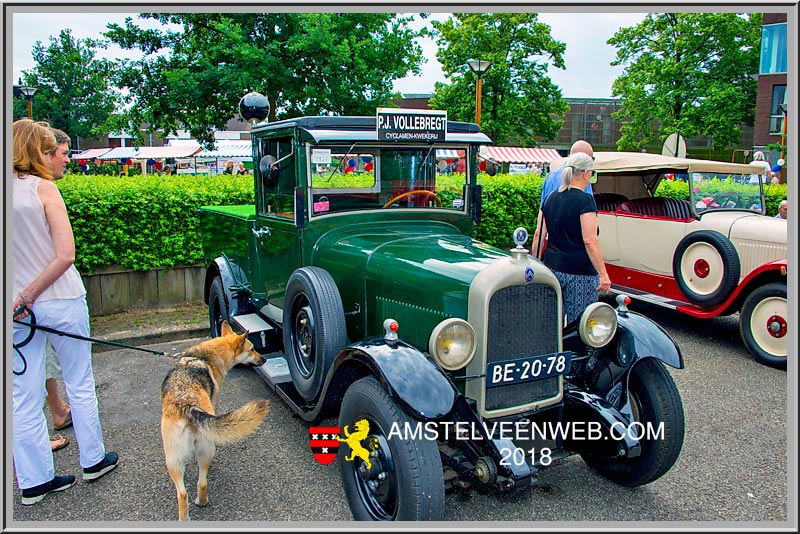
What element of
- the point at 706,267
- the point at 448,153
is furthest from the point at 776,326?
the point at 448,153

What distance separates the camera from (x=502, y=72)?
28203mm

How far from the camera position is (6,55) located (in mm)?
2828

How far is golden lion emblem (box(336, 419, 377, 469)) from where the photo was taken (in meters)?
2.66

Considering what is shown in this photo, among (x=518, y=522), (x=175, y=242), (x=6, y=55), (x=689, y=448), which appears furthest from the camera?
(x=175, y=242)

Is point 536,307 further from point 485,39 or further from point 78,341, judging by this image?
point 485,39

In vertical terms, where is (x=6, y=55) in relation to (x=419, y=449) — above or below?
above

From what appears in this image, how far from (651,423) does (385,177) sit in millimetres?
2313

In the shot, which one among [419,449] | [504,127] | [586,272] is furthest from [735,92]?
[419,449]

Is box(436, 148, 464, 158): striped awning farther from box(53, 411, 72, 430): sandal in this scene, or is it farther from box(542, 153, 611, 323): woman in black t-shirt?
box(53, 411, 72, 430): sandal

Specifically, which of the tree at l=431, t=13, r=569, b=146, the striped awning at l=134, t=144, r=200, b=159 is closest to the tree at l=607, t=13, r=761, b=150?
the tree at l=431, t=13, r=569, b=146

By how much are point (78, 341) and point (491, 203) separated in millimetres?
6114

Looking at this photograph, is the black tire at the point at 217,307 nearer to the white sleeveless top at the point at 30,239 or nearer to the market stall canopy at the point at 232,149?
the white sleeveless top at the point at 30,239

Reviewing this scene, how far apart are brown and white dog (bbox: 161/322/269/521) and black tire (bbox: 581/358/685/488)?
6.31 ft

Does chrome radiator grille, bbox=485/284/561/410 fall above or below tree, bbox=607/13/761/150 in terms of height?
below
